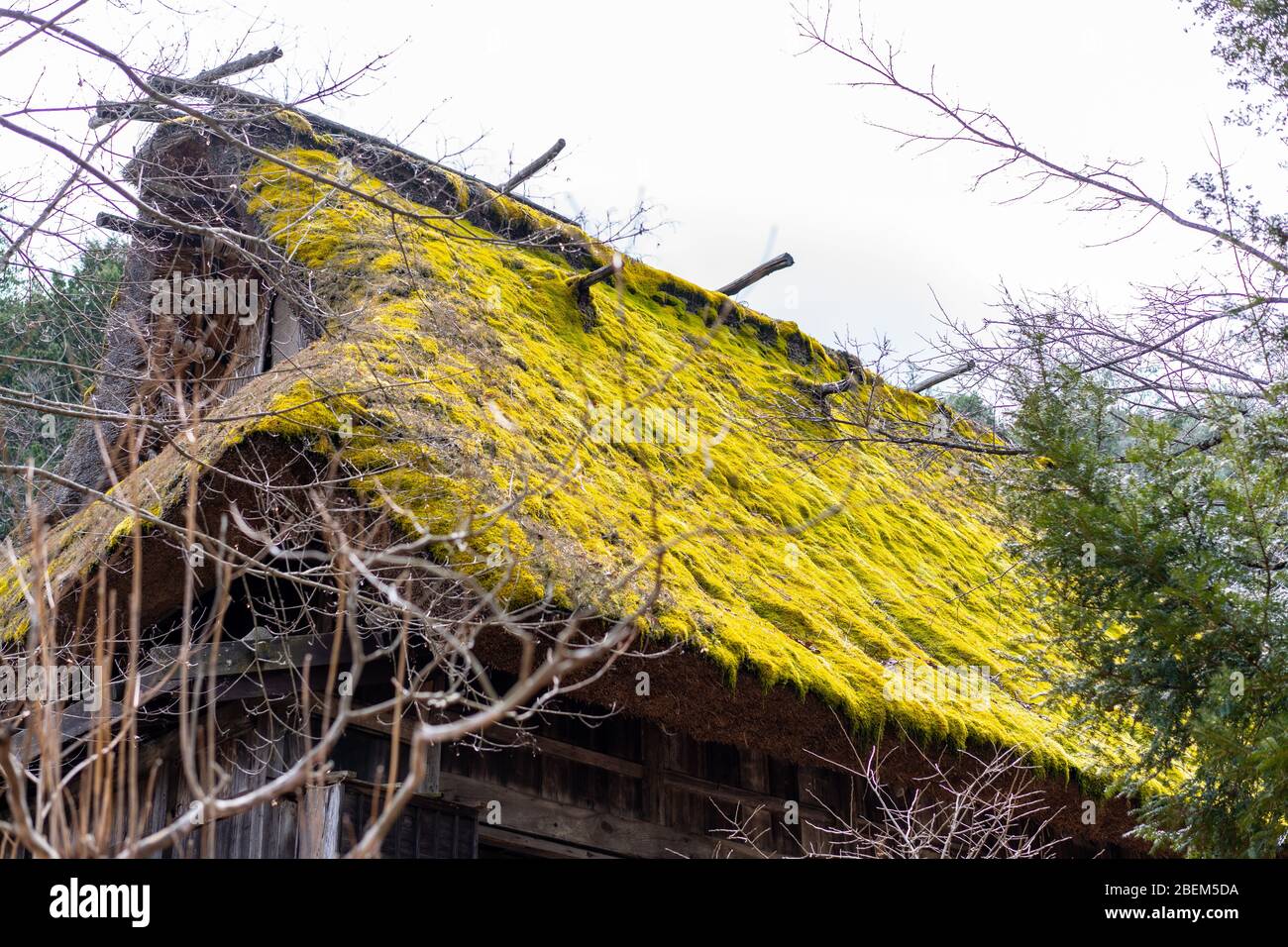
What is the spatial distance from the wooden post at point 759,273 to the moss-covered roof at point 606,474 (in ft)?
1.61

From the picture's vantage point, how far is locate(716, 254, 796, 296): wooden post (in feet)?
26.4

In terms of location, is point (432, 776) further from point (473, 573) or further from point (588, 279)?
point (588, 279)

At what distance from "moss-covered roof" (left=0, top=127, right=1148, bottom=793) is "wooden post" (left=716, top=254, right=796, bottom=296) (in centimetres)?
49

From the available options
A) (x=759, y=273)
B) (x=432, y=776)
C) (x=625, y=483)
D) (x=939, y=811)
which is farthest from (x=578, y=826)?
(x=759, y=273)

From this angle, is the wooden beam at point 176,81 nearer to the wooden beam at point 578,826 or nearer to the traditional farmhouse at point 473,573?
the traditional farmhouse at point 473,573

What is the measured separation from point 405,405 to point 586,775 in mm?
2019

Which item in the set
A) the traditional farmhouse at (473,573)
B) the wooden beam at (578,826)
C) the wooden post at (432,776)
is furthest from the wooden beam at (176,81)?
the wooden beam at (578,826)

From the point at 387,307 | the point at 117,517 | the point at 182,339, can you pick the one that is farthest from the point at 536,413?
the point at 182,339

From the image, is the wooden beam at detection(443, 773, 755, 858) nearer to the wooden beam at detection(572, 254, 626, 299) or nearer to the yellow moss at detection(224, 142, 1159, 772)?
the yellow moss at detection(224, 142, 1159, 772)

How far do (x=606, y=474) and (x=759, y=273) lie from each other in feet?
12.5

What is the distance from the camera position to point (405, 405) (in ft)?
14.5

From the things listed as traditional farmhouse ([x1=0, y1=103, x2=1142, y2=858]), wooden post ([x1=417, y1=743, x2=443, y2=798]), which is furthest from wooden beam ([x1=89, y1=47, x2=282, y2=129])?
wooden post ([x1=417, y1=743, x2=443, y2=798])

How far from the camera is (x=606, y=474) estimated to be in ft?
17.9

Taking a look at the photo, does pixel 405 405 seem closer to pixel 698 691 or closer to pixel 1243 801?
pixel 698 691
